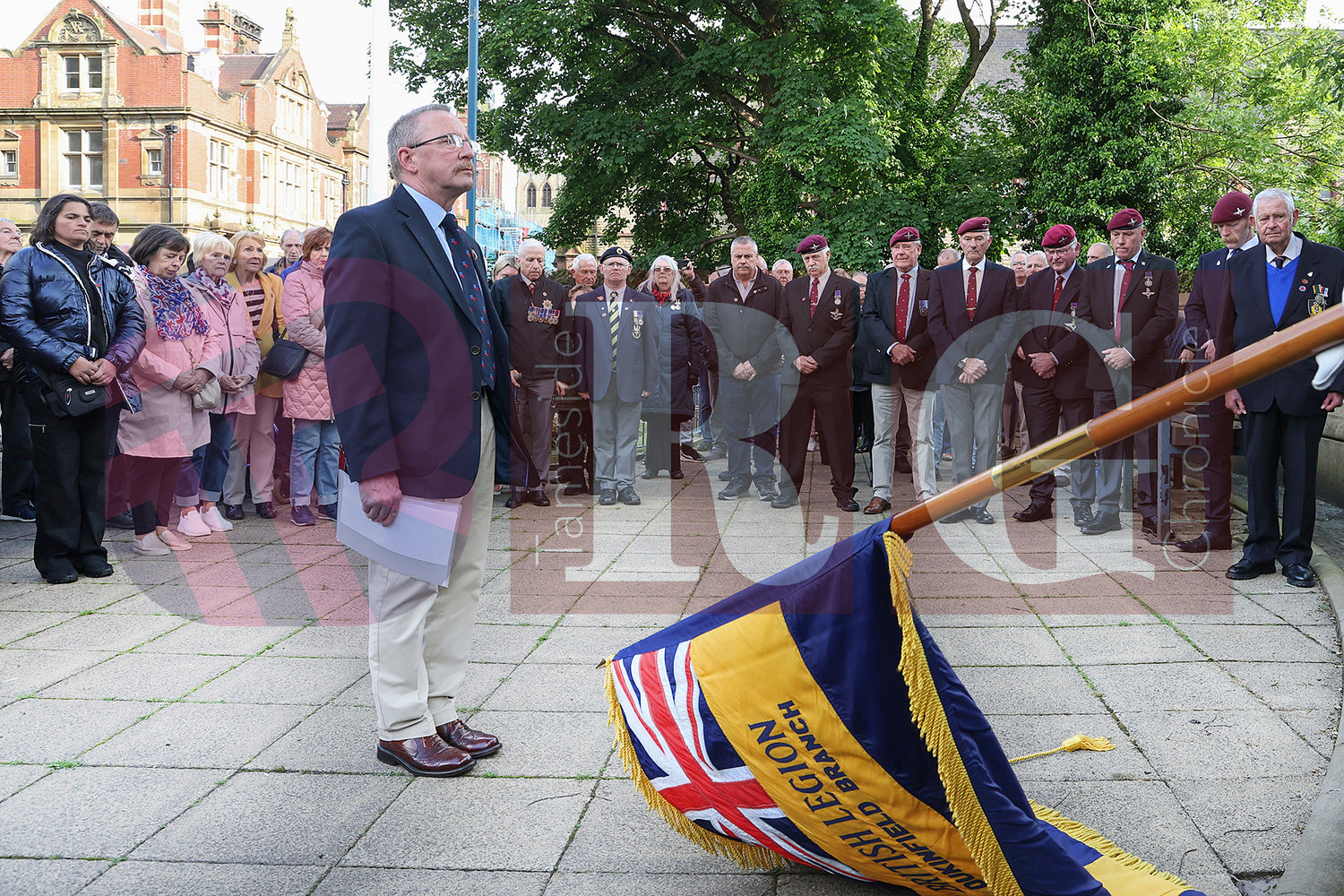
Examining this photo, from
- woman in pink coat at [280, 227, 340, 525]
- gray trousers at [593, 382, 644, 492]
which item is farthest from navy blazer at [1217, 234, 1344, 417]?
woman in pink coat at [280, 227, 340, 525]

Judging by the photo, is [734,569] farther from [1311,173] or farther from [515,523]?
[1311,173]

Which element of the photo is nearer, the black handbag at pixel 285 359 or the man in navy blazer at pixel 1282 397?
the man in navy blazer at pixel 1282 397

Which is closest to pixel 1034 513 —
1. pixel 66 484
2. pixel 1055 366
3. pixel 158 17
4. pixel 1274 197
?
pixel 1055 366

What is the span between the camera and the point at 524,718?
4230mm

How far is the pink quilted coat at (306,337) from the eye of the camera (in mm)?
8141

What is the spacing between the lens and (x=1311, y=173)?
21.2m

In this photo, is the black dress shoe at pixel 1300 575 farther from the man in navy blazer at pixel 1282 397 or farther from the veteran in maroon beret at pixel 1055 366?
the veteran in maroon beret at pixel 1055 366

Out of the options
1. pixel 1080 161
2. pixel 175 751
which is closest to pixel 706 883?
pixel 175 751

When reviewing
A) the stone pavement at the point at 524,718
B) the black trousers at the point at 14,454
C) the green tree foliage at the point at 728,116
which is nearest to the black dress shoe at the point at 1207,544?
the stone pavement at the point at 524,718

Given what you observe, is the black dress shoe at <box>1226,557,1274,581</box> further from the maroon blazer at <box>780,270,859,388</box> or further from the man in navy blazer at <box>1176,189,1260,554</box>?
the maroon blazer at <box>780,270,859,388</box>

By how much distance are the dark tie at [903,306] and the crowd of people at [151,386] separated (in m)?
4.46

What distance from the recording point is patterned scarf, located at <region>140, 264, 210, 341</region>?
7.33 meters

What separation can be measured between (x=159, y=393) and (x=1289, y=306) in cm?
685

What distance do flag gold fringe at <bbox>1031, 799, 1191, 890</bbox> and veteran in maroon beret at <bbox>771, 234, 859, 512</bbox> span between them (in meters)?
6.12
